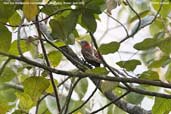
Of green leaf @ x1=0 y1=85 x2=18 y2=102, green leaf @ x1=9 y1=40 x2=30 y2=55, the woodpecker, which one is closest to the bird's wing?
the woodpecker

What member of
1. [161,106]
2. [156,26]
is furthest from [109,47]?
[156,26]

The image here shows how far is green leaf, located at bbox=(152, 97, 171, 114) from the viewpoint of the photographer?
0.73m

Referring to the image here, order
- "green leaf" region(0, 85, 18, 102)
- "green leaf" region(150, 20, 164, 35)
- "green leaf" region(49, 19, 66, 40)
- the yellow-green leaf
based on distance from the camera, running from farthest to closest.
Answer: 1. "green leaf" region(150, 20, 164, 35)
2. "green leaf" region(0, 85, 18, 102)
3. "green leaf" region(49, 19, 66, 40)
4. the yellow-green leaf

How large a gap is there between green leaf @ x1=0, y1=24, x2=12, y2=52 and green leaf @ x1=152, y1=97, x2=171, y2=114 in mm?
287

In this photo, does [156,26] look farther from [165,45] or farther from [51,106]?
[51,106]

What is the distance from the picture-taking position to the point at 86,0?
0.66 metres

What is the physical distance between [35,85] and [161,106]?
24cm

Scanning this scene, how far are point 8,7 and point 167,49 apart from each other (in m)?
0.38

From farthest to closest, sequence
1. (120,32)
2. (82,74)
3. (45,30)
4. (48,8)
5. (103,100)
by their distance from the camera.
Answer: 1. (120,32)
2. (103,100)
3. (45,30)
4. (48,8)
5. (82,74)

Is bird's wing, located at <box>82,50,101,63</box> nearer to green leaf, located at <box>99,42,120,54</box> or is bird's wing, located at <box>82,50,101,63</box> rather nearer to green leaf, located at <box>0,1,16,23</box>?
green leaf, located at <box>99,42,120,54</box>

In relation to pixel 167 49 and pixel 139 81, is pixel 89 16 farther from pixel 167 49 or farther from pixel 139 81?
pixel 167 49

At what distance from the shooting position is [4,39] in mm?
643

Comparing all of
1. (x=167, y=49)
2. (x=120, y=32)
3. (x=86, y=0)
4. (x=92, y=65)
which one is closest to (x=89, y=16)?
(x=86, y=0)

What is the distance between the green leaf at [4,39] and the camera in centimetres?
64
